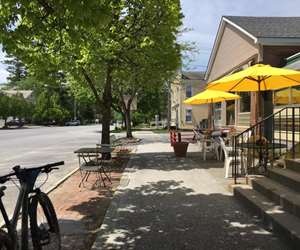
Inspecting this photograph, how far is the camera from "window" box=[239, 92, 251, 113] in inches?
853

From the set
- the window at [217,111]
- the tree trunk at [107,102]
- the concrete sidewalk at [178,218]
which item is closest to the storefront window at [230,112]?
the window at [217,111]

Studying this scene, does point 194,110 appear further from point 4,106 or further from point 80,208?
point 80,208

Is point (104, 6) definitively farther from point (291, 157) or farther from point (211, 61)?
point (211, 61)

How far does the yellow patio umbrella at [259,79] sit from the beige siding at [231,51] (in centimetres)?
699

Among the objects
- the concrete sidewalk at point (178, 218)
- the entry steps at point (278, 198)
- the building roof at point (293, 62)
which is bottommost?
the concrete sidewalk at point (178, 218)

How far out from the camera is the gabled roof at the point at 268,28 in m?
18.8

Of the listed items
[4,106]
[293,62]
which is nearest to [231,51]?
[293,62]

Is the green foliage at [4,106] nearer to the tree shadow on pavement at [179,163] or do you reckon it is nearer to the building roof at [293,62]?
the tree shadow on pavement at [179,163]

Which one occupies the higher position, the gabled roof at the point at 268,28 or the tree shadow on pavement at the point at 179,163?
the gabled roof at the point at 268,28

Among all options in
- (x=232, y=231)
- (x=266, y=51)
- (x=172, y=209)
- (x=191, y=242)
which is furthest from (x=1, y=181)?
(x=266, y=51)

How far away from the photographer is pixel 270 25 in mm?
21172

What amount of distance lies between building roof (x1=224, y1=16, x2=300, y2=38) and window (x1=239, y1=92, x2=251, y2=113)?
9.67ft

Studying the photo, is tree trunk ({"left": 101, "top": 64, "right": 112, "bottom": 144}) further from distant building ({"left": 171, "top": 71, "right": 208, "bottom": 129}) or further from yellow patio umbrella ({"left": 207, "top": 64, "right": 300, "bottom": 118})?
distant building ({"left": 171, "top": 71, "right": 208, "bottom": 129})

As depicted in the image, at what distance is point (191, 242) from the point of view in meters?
6.39
